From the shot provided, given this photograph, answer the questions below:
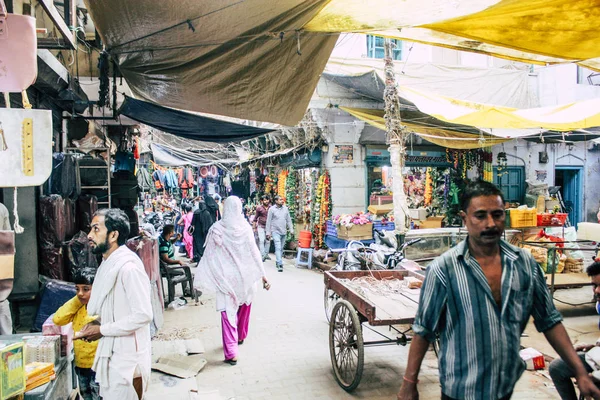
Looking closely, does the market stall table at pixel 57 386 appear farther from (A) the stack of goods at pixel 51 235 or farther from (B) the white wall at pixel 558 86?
(B) the white wall at pixel 558 86

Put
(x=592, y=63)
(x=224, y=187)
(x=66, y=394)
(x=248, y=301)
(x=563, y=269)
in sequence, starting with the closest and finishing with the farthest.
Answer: (x=66, y=394) < (x=592, y=63) < (x=248, y=301) < (x=563, y=269) < (x=224, y=187)

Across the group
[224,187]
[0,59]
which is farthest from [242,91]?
[224,187]

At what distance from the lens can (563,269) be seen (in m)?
10.1

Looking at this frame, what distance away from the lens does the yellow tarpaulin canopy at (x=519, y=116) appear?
28.2 ft

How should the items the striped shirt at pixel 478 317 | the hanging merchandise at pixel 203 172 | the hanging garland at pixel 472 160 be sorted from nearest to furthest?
the striped shirt at pixel 478 317 < the hanging garland at pixel 472 160 < the hanging merchandise at pixel 203 172

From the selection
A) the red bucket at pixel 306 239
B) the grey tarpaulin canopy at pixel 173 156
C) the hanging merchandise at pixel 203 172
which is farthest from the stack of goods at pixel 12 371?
the hanging merchandise at pixel 203 172

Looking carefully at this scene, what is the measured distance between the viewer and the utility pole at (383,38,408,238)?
909 centimetres

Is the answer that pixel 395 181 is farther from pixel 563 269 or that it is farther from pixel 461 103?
pixel 563 269

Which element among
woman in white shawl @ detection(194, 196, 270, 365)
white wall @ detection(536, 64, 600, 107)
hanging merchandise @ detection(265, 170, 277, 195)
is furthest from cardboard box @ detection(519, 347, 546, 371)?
hanging merchandise @ detection(265, 170, 277, 195)

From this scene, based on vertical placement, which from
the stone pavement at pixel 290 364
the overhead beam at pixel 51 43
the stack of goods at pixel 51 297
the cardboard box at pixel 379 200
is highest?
the overhead beam at pixel 51 43

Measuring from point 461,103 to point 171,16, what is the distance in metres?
8.14

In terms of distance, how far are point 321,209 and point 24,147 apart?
10935 millimetres

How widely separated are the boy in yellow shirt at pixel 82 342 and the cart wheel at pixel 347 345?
2.50 m

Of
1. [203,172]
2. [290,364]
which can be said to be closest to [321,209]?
[290,364]
